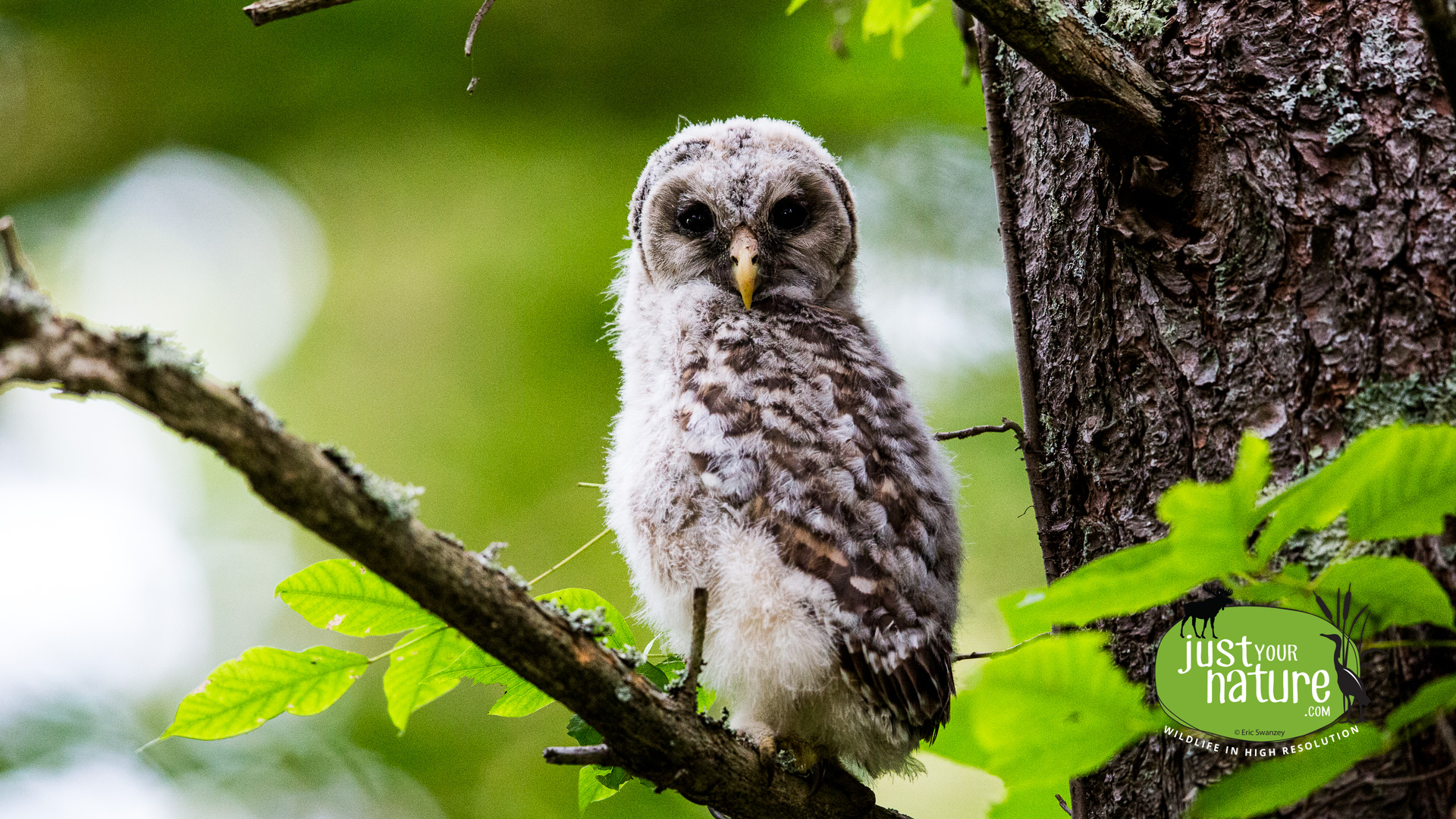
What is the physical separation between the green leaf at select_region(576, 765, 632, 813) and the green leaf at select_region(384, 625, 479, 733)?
303 millimetres

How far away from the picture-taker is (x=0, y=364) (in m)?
0.76

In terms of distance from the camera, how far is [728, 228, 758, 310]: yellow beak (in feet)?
6.57

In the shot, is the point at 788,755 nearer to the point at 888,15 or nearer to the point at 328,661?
the point at 328,661

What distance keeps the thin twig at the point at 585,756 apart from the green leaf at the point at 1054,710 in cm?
55

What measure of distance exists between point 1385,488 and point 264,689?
1.19 metres

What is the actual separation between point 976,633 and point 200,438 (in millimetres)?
3113

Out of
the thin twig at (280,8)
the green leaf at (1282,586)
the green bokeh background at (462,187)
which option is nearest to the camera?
the green leaf at (1282,586)

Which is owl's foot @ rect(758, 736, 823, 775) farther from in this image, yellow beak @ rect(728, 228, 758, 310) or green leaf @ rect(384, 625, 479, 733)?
yellow beak @ rect(728, 228, 758, 310)

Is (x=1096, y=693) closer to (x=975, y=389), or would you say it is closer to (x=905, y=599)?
(x=905, y=599)

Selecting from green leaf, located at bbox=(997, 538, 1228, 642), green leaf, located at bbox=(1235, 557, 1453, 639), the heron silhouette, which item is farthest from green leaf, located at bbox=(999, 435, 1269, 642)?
the heron silhouette

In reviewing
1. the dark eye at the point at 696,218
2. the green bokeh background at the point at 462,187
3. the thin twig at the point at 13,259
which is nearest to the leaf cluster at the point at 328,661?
the thin twig at the point at 13,259

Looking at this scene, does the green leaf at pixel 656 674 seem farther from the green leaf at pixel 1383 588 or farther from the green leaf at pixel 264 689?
the green leaf at pixel 1383 588

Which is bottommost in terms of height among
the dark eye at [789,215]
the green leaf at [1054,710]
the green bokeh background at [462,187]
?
the green leaf at [1054,710]

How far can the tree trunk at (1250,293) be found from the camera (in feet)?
3.92
